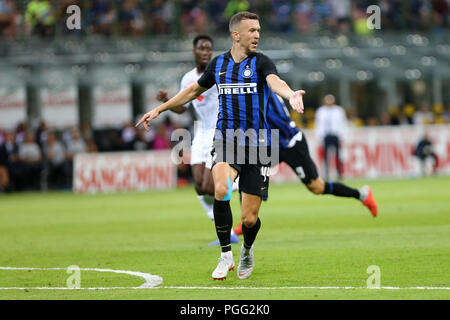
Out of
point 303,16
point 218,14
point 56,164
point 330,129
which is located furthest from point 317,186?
point 303,16

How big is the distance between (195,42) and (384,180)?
47.9 ft

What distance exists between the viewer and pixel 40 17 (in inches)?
1092

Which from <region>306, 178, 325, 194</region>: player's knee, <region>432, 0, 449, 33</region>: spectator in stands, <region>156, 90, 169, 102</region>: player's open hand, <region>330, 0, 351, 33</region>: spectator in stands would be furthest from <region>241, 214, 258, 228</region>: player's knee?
<region>432, 0, 449, 33</region>: spectator in stands

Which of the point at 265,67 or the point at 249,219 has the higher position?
the point at 265,67

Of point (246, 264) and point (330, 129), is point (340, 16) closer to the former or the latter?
point (330, 129)

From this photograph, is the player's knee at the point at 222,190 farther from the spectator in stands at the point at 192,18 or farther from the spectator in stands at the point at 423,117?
the spectator in stands at the point at 423,117

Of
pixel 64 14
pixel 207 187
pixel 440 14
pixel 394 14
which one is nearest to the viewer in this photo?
pixel 207 187

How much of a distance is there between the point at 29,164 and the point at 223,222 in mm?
19145

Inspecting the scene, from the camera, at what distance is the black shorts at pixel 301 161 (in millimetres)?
11891

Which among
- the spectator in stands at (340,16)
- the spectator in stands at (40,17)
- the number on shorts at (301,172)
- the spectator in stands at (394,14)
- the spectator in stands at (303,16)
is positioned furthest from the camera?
the spectator in stands at (394,14)

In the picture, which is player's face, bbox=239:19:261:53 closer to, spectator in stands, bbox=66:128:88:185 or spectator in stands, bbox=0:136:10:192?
spectator in stands, bbox=0:136:10:192

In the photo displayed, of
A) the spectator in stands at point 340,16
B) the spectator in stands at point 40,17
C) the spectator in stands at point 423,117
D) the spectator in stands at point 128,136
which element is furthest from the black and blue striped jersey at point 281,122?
the spectator in stands at point 340,16

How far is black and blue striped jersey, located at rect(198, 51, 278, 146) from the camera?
25.9 feet

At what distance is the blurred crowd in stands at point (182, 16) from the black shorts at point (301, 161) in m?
16.3
